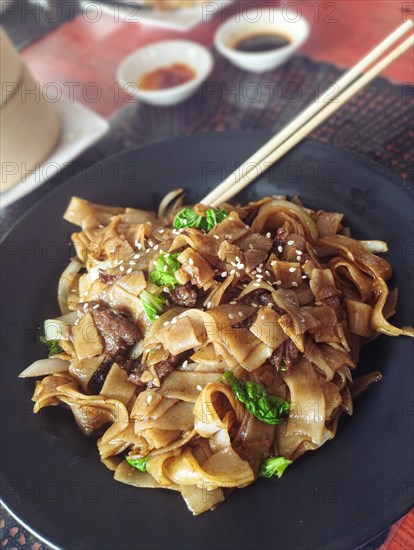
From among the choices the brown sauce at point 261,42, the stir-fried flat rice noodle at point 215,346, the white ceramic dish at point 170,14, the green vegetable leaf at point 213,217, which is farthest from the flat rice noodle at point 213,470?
the white ceramic dish at point 170,14

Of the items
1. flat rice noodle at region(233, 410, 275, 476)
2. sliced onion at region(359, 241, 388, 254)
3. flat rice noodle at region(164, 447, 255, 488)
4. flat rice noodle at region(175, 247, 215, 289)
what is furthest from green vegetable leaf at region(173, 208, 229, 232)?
flat rice noodle at region(164, 447, 255, 488)

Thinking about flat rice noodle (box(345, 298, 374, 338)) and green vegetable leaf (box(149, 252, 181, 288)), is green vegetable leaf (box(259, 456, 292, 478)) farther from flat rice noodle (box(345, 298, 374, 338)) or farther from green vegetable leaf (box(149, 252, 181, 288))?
green vegetable leaf (box(149, 252, 181, 288))

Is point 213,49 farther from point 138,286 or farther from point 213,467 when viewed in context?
point 213,467

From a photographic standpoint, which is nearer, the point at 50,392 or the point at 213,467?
the point at 213,467

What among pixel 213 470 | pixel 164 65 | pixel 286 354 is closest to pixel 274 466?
pixel 213 470

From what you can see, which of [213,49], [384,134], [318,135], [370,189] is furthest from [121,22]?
[370,189]

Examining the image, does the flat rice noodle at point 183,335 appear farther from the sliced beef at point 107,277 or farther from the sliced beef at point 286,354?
Result: the sliced beef at point 107,277
